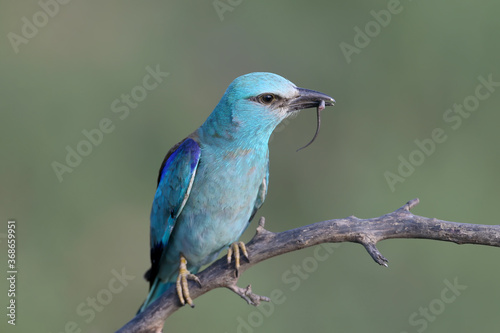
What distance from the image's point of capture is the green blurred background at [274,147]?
18.9 ft

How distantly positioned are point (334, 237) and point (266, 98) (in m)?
1.11

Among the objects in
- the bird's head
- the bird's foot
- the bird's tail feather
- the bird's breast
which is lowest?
the bird's tail feather

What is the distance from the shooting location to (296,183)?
247 inches

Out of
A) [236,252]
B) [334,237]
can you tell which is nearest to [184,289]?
[236,252]

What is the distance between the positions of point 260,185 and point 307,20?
304 cm

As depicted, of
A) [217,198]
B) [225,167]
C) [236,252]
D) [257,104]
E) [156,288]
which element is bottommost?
[156,288]


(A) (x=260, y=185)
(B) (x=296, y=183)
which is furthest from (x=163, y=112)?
(A) (x=260, y=185)

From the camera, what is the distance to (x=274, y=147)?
20.9 ft

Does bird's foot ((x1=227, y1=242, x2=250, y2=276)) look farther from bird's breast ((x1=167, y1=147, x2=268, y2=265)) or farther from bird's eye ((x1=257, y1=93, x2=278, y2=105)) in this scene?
bird's eye ((x1=257, y1=93, x2=278, y2=105))

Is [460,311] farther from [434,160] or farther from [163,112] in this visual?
[163,112]

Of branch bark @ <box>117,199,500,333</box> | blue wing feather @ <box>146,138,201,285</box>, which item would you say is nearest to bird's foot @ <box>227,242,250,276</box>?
branch bark @ <box>117,199,500,333</box>

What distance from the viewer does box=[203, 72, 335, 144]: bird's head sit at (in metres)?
4.12

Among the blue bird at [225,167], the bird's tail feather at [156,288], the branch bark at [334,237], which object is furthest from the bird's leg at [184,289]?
the bird's tail feather at [156,288]

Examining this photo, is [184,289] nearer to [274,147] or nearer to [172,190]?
[172,190]
